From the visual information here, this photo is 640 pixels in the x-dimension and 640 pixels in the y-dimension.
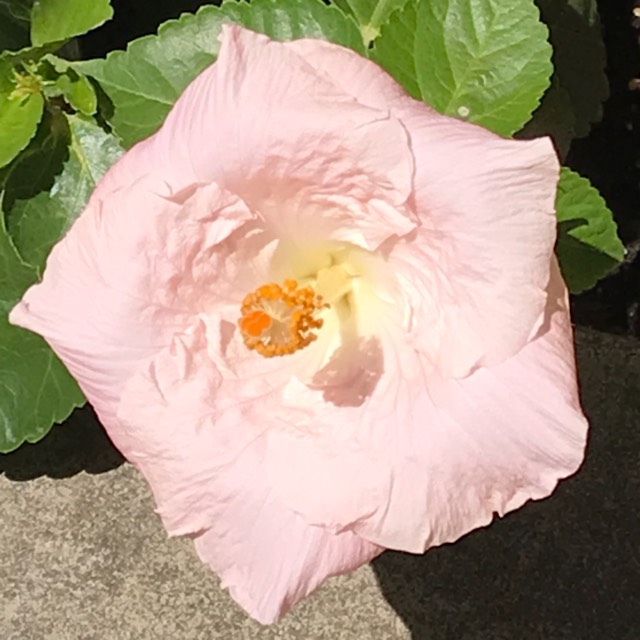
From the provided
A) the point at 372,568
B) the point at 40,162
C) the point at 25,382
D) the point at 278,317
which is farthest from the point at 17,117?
the point at 372,568

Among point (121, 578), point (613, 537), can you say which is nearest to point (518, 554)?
point (613, 537)

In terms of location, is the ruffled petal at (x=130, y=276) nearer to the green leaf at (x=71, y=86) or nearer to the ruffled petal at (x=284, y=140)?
the ruffled petal at (x=284, y=140)

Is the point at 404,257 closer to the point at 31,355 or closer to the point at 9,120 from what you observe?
the point at 9,120

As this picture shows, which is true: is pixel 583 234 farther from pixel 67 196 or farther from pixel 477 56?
pixel 67 196

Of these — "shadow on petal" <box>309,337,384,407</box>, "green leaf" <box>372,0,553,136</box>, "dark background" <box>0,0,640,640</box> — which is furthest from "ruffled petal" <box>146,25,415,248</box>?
"dark background" <box>0,0,640,640</box>

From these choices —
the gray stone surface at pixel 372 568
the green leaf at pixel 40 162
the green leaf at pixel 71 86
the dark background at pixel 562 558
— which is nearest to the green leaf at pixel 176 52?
the green leaf at pixel 71 86
